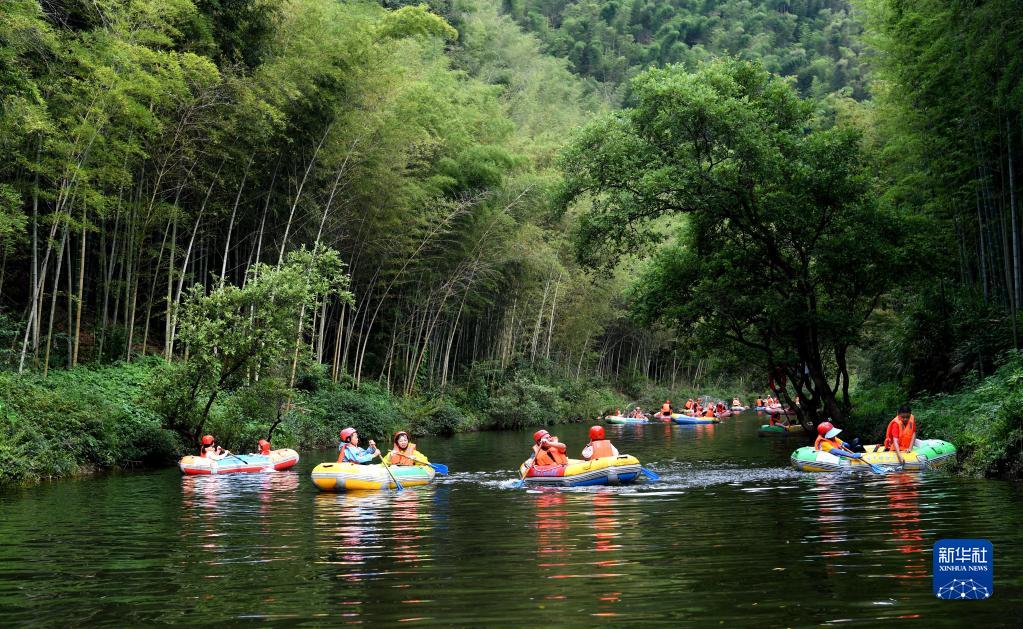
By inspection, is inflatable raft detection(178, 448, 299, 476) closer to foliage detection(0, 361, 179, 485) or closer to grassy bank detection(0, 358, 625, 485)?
foliage detection(0, 361, 179, 485)

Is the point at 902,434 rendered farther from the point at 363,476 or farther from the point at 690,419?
the point at 690,419

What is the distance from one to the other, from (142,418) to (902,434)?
11709mm

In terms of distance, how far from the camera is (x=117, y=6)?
1410 centimetres

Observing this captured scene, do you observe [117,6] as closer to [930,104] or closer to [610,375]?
[930,104]

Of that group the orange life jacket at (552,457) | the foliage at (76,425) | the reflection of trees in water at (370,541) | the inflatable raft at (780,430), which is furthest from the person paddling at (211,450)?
the inflatable raft at (780,430)

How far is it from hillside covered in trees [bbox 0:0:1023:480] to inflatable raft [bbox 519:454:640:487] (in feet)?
14.4

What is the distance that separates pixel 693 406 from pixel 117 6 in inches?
1069

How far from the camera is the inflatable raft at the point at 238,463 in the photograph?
14062 millimetres

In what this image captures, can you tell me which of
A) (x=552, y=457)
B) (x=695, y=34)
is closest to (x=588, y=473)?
(x=552, y=457)

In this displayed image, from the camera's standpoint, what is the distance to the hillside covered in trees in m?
13.5

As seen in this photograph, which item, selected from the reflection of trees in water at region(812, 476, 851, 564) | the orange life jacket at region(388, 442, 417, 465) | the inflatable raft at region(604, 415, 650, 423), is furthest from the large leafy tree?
the inflatable raft at region(604, 415, 650, 423)

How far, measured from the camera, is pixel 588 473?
1257 centimetres

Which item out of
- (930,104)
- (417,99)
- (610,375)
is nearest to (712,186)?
(930,104)

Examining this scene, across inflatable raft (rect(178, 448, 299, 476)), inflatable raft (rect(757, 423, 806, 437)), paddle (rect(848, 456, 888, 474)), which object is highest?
inflatable raft (rect(757, 423, 806, 437))
